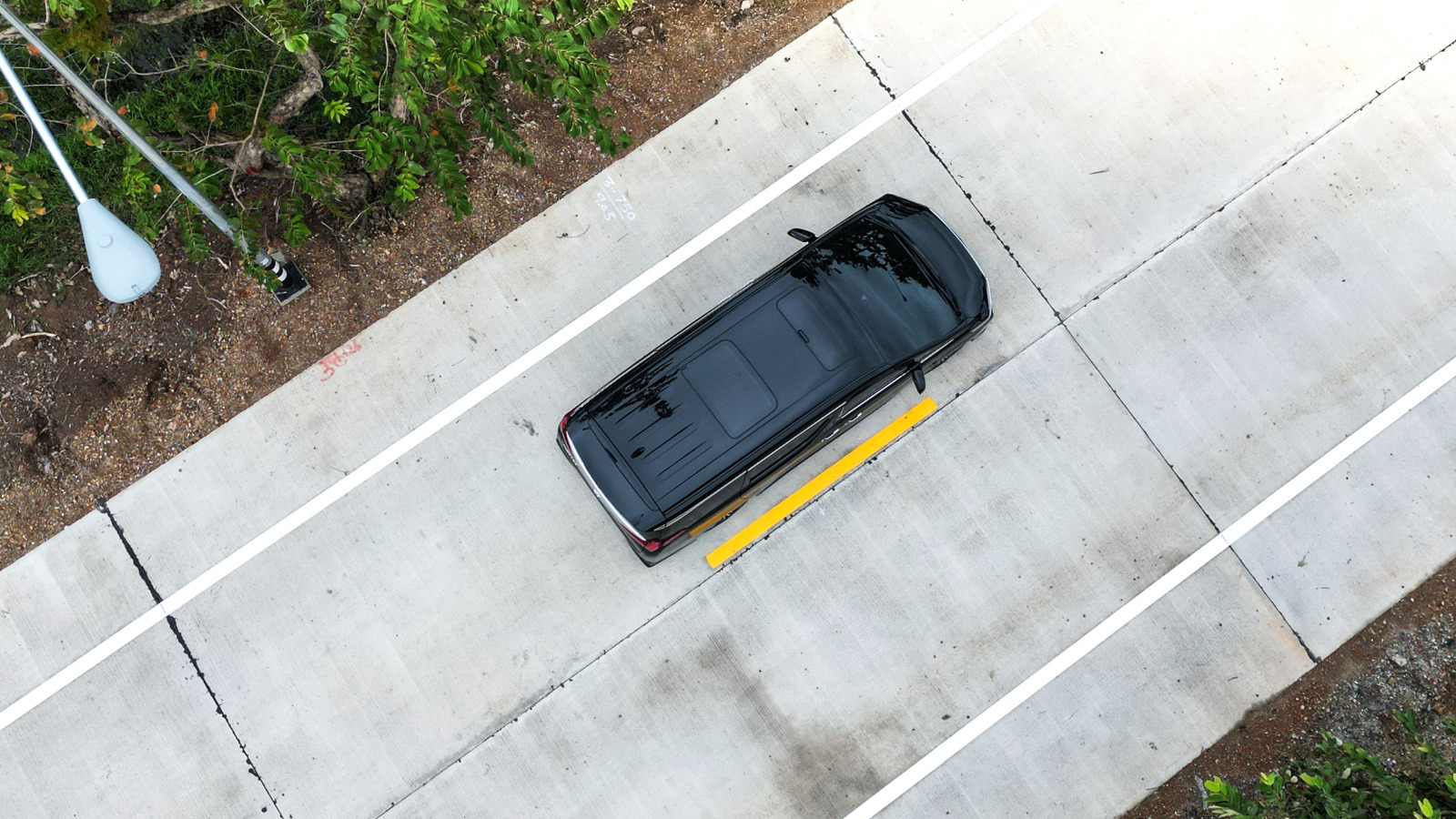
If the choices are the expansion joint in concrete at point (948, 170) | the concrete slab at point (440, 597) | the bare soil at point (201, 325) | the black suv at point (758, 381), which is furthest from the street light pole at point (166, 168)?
the expansion joint in concrete at point (948, 170)

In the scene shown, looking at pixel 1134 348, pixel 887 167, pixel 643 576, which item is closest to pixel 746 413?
pixel 643 576

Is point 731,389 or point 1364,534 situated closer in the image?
point 731,389

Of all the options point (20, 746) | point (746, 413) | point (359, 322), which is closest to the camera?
point (746, 413)

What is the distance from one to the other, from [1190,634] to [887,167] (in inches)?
200

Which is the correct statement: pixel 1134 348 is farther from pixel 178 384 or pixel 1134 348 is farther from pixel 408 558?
pixel 178 384

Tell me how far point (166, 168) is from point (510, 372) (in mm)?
3095

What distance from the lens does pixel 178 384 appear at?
786cm

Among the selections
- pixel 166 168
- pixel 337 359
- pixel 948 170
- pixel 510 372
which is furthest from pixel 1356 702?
pixel 166 168

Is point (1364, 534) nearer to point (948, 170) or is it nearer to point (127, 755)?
point (948, 170)

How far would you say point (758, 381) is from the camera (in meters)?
6.68

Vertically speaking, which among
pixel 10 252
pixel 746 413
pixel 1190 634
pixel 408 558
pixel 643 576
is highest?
pixel 10 252

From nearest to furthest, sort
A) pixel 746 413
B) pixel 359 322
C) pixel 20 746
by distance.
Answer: pixel 746 413, pixel 20 746, pixel 359 322

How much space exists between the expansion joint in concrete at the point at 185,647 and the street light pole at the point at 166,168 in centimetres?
252

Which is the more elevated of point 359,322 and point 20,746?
point 359,322
